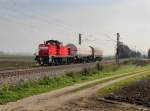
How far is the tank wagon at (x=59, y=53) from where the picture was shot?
51500 millimetres

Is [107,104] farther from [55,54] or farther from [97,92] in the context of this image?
[55,54]

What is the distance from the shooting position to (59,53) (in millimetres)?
54531

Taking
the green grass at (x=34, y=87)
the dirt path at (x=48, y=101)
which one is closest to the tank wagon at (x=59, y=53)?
the green grass at (x=34, y=87)

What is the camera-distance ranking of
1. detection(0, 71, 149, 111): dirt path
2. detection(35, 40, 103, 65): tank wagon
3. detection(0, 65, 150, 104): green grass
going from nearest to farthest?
detection(0, 71, 149, 111): dirt path < detection(0, 65, 150, 104): green grass < detection(35, 40, 103, 65): tank wagon

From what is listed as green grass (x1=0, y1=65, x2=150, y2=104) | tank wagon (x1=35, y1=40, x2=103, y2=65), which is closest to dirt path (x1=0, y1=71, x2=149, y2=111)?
green grass (x1=0, y1=65, x2=150, y2=104)

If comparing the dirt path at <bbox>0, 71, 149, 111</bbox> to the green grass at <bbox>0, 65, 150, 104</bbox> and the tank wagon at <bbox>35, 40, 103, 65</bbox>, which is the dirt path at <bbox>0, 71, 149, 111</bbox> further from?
the tank wagon at <bbox>35, 40, 103, 65</bbox>

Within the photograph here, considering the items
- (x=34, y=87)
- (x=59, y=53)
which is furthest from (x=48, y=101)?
(x=59, y=53)

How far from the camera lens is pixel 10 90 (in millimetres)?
25641

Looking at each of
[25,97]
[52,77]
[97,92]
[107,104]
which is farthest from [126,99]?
[52,77]

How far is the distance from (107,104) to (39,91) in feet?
21.3

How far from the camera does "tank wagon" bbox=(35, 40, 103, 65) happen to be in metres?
51.5

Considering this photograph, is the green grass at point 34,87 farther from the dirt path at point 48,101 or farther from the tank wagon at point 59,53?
the tank wagon at point 59,53

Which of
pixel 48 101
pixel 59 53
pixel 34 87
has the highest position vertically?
pixel 59 53

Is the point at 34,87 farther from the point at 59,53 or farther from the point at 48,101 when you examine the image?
the point at 59,53
